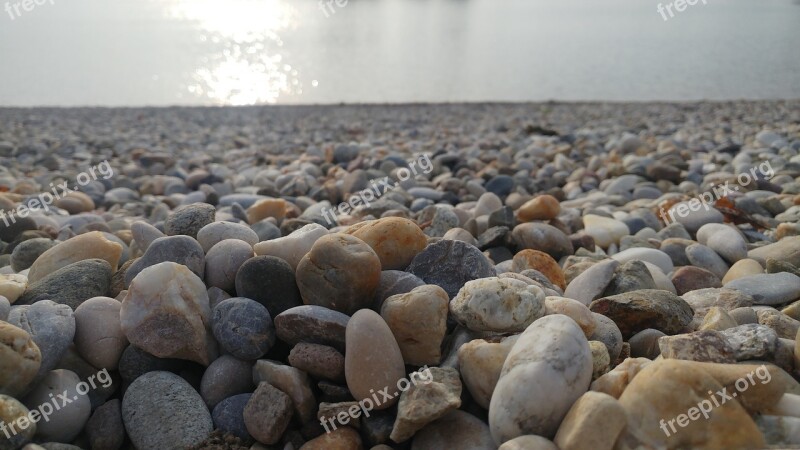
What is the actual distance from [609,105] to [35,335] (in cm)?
1443

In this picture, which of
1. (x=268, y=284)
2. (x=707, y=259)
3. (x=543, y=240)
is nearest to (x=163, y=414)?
(x=268, y=284)

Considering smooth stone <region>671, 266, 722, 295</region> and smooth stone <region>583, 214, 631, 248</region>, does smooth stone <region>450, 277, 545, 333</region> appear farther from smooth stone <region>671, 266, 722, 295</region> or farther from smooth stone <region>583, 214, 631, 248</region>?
smooth stone <region>583, 214, 631, 248</region>

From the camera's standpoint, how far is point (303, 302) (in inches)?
83.3

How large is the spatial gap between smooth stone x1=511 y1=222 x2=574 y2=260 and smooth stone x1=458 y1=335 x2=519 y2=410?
5.50 ft

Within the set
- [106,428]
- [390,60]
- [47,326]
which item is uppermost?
[390,60]

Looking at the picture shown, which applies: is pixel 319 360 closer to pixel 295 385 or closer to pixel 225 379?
pixel 295 385

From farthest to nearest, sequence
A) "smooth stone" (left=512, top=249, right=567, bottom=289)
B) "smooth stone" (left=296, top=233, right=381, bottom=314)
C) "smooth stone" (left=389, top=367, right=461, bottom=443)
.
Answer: "smooth stone" (left=512, top=249, right=567, bottom=289)
"smooth stone" (left=296, top=233, right=381, bottom=314)
"smooth stone" (left=389, top=367, right=461, bottom=443)

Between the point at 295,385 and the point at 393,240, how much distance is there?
0.74m

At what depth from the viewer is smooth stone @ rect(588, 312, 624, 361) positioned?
197 cm

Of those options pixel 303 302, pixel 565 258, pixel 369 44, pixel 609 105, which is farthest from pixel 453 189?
pixel 369 44

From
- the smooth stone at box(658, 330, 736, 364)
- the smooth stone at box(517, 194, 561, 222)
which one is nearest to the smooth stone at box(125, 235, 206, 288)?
the smooth stone at box(658, 330, 736, 364)

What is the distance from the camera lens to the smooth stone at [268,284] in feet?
6.91

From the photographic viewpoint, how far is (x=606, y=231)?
378cm

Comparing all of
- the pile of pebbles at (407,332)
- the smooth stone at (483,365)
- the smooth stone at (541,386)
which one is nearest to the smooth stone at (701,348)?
the pile of pebbles at (407,332)
